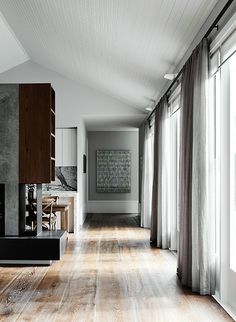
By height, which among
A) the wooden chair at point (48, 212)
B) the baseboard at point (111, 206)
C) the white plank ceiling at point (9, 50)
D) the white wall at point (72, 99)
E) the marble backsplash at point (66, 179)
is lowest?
the baseboard at point (111, 206)

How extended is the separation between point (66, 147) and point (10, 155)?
455cm

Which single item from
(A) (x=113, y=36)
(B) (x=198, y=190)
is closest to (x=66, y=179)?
(A) (x=113, y=36)

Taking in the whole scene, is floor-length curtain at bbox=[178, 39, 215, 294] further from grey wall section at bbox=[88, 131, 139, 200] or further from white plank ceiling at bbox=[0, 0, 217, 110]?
A: grey wall section at bbox=[88, 131, 139, 200]

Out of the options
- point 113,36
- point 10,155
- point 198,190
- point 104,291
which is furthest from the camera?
point 10,155

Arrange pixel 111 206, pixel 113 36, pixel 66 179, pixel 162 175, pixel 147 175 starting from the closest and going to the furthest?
1. pixel 113 36
2. pixel 162 175
3. pixel 147 175
4. pixel 66 179
5. pixel 111 206

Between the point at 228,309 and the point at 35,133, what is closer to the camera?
the point at 228,309

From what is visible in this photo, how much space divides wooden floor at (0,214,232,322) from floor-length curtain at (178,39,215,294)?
0.72 feet

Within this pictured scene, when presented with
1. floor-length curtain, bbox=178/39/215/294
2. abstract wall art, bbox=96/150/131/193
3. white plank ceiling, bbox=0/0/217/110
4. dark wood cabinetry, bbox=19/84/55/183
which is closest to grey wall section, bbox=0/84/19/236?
dark wood cabinetry, bbox=19/84/55/183

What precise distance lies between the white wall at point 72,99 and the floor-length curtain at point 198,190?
611 cm

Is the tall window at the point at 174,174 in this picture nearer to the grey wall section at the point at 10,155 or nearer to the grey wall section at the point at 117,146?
the grey wall section at the point at 10,155

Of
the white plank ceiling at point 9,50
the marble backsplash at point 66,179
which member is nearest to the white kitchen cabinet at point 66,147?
the marble backsplash at point 66,179

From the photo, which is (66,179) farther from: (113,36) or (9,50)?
(113,36)

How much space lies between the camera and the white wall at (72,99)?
1063 cm

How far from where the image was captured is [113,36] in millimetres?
6223
